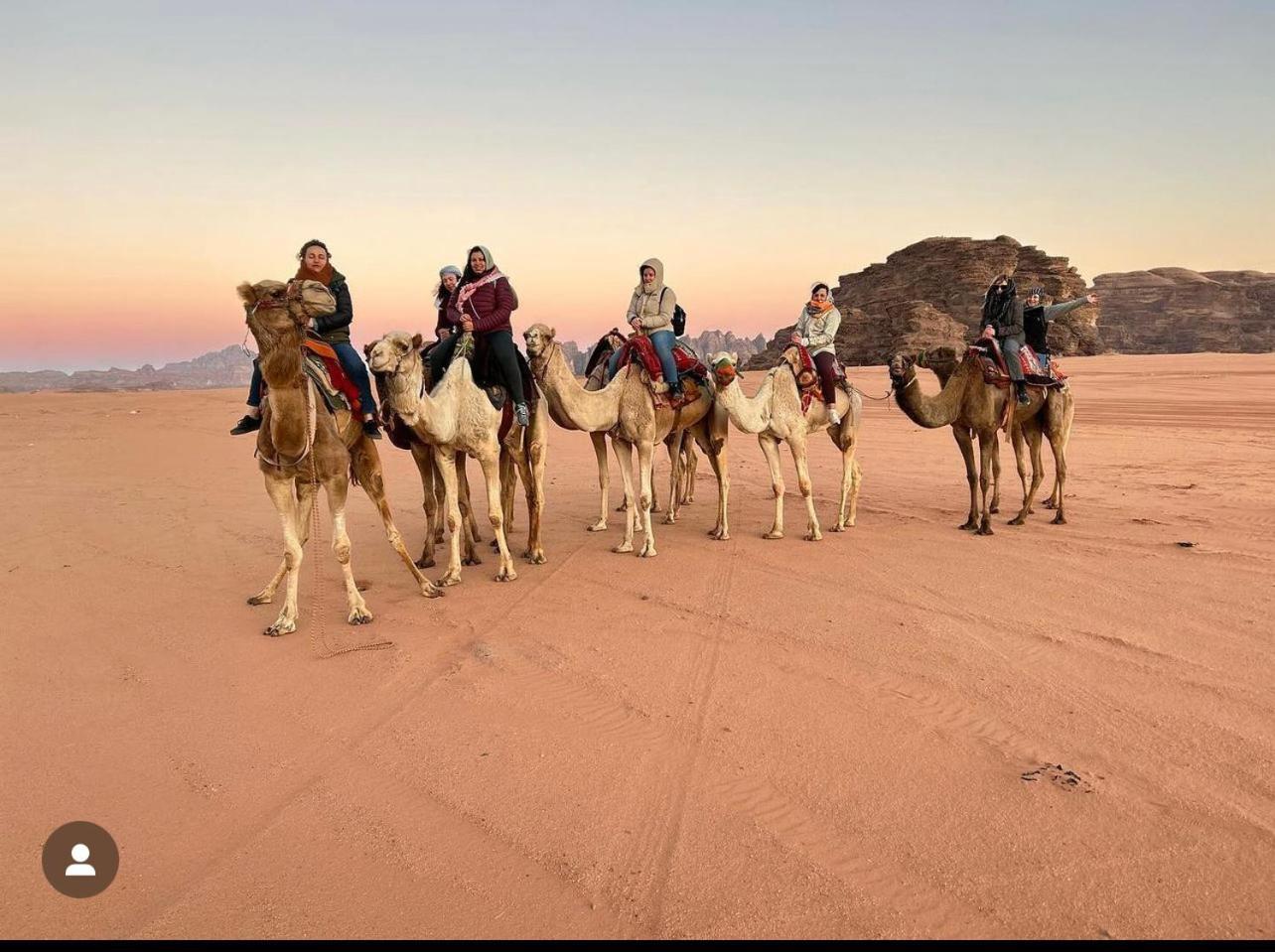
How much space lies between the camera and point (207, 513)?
10.9 m

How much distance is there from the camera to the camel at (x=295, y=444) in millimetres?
5449

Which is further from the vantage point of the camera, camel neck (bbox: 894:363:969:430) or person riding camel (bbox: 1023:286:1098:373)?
person riding camel (bbox: 1023:286:1098:373)

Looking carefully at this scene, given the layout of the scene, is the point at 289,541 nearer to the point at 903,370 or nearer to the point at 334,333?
the point at 334,333

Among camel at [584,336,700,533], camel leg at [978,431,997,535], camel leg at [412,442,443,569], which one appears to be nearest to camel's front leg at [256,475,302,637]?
camel leg at [412,442,443,569]

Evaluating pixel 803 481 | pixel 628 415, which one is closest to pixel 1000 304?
pixel 803 481

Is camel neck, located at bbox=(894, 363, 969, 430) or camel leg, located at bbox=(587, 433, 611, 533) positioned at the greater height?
camel neck, located at bbox=(894, 363, 969, 430)

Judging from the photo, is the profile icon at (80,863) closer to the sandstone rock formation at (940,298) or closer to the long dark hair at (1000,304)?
the long dark hair at (1000,304)

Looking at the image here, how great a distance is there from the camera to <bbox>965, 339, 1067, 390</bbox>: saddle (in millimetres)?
9484

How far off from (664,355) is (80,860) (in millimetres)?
6730

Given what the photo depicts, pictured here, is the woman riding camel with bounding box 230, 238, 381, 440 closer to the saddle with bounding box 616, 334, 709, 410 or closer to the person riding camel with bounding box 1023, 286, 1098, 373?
the saddle with bounding box 616, 334, 709, 410

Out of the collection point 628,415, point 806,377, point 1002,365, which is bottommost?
point 628,415

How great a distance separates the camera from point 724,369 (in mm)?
8680

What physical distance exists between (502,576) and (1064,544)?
616 cm

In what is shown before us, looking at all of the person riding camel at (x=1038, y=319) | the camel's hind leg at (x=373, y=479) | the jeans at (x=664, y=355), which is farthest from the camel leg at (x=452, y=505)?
the person riding camel at (x=1038, y=319)
